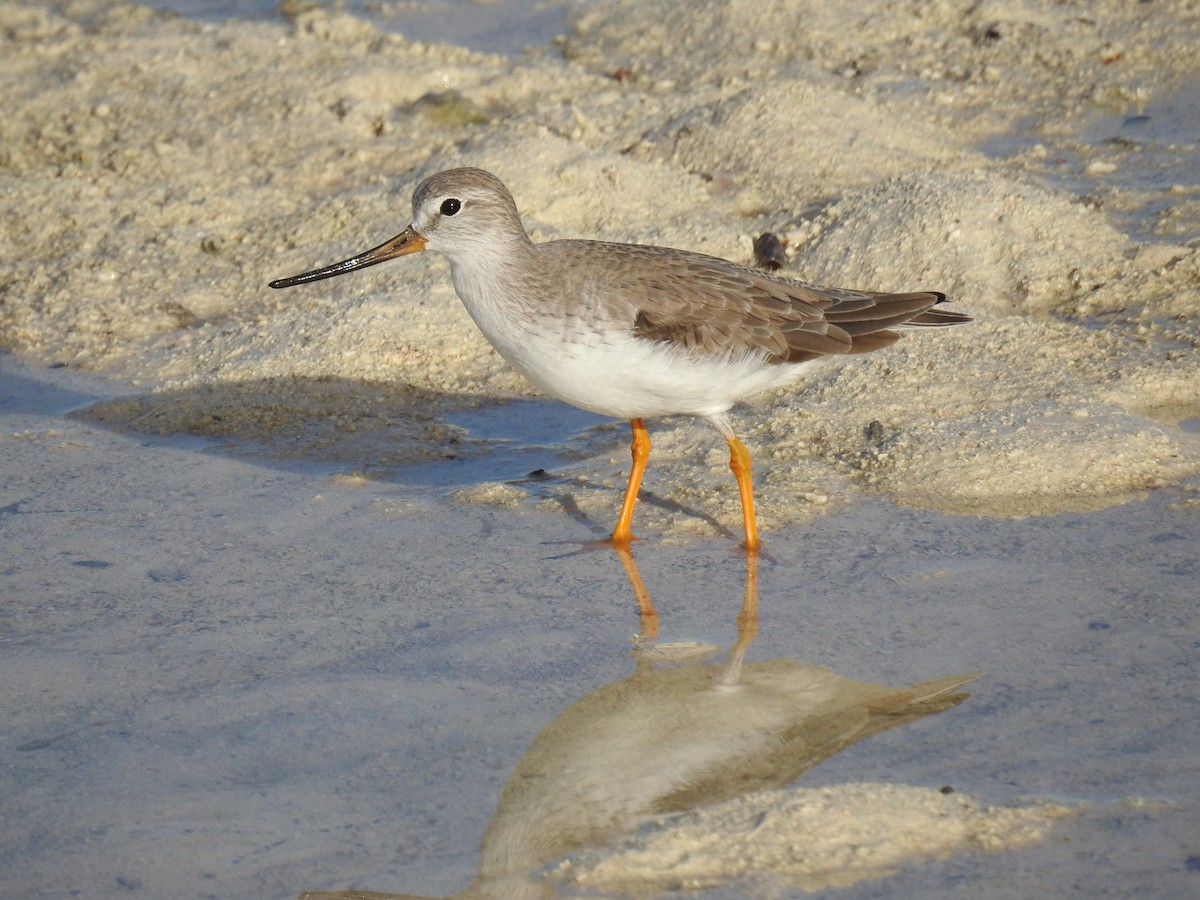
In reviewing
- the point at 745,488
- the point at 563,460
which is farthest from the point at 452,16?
the point at 745,488

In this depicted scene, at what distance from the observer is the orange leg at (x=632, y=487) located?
6.34 m

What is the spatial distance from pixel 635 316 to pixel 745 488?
0.90 meters

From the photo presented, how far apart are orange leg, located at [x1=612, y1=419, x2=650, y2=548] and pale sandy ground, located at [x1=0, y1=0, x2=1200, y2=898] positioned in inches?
5.5

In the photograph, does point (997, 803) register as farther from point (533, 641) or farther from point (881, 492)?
point (881, 492)

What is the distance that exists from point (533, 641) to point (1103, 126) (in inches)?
262

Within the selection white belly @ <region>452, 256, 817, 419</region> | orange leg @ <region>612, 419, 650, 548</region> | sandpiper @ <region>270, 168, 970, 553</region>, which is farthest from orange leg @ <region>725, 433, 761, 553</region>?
orange leg @ <region>612, 419, 650, 548</region>

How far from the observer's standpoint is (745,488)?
20.4 ft

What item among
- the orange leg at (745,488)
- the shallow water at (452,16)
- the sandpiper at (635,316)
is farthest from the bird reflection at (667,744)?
the shallow water at (452,16)

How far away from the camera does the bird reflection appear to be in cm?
434

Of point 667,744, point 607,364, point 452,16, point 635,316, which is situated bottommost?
point 667,744

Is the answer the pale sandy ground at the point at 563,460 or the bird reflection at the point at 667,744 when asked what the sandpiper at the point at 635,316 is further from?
the bird reflection at the point at 667,744

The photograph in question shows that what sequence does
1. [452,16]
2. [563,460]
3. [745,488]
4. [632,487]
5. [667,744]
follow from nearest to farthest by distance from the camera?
[667,744] < [745,488] < [632,487] < [563,460] < [452,16]

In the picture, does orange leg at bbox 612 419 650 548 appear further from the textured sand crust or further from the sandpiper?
the textured sand crust

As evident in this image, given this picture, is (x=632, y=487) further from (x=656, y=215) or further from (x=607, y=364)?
(x=656, y=215)
